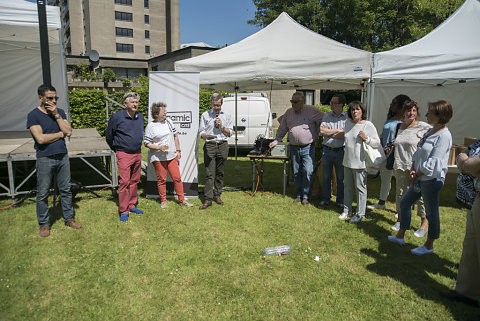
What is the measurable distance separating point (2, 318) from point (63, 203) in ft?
A: 6.57

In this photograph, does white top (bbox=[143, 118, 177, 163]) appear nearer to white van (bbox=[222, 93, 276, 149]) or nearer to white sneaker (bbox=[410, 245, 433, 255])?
white sneaker (bbox=[410, 245, 433, 255])

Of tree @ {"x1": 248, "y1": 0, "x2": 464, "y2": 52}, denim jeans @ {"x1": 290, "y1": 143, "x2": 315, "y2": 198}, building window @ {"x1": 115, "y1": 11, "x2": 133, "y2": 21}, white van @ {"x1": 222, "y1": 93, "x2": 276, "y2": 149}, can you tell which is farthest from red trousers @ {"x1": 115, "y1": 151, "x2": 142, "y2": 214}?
building window @ {"x1": 115, "y1": 11, "x2": 133, "y2": 21}

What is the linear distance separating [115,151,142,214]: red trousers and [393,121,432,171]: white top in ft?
12.8

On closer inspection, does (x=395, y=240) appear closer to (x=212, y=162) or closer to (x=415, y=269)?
(x=415, y=269)

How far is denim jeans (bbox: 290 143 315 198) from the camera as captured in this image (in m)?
5.56

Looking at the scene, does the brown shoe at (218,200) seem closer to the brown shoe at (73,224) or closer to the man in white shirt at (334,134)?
the man in white shirt at (334,134)

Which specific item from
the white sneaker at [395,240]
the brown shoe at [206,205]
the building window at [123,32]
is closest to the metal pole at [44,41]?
the brown shoe at [206,205]

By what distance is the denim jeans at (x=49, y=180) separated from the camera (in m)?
4.07

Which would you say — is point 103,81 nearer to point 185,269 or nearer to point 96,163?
point 96,163

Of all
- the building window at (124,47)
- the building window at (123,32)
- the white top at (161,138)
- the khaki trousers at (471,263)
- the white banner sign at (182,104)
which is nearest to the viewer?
the khaki trousers at (471,263)

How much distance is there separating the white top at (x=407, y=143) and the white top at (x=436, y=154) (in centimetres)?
93

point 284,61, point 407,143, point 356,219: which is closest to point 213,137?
point 284,61

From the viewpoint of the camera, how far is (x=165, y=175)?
17.8ft

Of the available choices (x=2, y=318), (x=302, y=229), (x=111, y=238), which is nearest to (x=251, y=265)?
(x=302, y=229)
